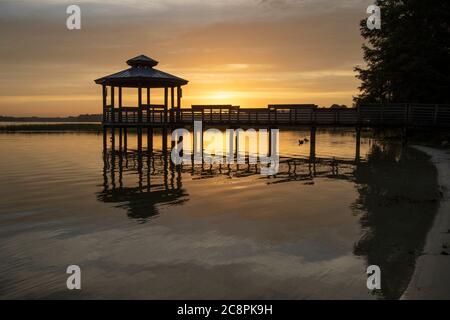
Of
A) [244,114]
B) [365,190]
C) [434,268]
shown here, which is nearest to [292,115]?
[244,114]

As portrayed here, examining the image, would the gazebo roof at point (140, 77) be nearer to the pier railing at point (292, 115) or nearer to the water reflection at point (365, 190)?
the pier railing at point (292, 115)

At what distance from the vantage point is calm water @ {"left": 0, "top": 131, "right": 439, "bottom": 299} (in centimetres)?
754

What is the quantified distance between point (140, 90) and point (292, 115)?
11708mm

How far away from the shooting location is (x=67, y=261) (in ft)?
28.7

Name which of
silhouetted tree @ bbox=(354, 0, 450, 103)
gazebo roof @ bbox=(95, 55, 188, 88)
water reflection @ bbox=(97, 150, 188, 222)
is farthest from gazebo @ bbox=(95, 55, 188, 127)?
silhouetted tree @ bbox=(354, 0, 450, 103)

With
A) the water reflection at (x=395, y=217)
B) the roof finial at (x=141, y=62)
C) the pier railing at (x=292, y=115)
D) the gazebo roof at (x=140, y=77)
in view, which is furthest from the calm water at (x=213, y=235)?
the roof finial at (x=141, y=62)

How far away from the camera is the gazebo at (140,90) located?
31.3m

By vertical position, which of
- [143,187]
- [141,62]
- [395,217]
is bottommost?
[143,187]

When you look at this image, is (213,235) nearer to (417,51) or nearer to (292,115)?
(292,115)

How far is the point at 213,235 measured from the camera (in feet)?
35.2

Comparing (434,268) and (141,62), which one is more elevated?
(141,62)

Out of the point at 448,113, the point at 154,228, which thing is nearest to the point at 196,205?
the point at 154,228

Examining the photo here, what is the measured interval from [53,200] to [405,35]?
106 ft
